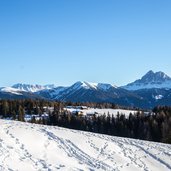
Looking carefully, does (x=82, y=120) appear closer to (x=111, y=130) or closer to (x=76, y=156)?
(x=111, y=130)

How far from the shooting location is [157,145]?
4775 cm

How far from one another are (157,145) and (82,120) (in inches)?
5474

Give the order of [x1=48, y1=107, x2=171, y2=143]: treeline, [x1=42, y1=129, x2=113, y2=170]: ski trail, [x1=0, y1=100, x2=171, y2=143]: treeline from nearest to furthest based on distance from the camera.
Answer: [x1=42, y1=129, x2=113, y2=170]: ski trail < [x1=48, y1=107, x2=171, y2=143]: treeline < [x1=0, y1=100, x2=171, y2=143]: treeline

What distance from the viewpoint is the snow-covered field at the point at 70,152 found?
117ft

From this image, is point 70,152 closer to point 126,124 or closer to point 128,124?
point 126,124

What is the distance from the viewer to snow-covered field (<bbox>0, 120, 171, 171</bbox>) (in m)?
35.8

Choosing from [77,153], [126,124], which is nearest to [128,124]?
[126,124]

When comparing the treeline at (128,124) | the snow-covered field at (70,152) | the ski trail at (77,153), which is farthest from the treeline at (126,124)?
the ski trail at (77,153)

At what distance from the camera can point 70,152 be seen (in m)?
39.7

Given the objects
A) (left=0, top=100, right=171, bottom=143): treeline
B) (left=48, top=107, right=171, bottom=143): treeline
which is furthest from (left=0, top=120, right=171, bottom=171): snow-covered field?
(left=48, top=107, right=171, bottom=143): treeline

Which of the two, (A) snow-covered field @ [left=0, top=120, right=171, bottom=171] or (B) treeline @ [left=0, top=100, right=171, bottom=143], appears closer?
(A) snow-covered field @ [left=0, top=120, right=171, bottom=171]

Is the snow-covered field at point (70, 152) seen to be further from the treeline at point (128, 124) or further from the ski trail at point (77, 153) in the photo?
the treeline at point (128, 124)

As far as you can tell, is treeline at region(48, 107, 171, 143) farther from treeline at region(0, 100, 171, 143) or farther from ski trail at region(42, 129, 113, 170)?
ski trail at region(42, 129, 113, 170)

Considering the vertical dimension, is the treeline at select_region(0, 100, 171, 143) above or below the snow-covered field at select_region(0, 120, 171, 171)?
below
